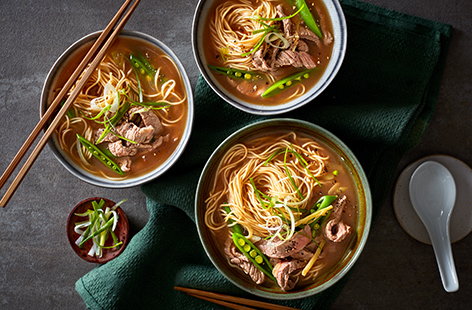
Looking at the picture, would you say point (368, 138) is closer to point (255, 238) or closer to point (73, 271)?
point (255, 238)

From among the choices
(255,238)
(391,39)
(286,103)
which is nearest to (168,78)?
(286,103)

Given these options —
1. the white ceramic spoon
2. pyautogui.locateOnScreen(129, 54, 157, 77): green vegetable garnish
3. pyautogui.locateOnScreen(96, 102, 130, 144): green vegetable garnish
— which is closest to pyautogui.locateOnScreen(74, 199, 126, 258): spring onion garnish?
pyautogui.locateOnScreen(96, 102, 130, 144): green vegetable garnish

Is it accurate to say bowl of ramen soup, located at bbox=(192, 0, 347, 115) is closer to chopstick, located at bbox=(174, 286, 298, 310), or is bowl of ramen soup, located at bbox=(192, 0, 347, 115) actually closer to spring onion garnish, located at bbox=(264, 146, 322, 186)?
spring onion garnish, located at bbox=(264, 146, 322, 186)

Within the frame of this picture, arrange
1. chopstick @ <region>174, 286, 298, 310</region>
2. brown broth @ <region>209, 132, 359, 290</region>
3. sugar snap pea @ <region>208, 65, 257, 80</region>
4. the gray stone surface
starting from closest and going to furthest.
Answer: brown broth @ <region>209, 132, 359, 290</region>, sugar snap pea @ <region>208, 65, 257, 80</region>, chopstick @ <region>174, 286, 298, 310</region>, the gray stone surface

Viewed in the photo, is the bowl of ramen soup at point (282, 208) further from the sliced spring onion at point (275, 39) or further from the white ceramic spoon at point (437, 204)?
the white ceramic spoon at point (437, 204)

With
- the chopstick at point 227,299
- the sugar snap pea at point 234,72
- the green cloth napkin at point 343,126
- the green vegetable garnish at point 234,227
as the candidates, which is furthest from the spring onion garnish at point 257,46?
the chopstick at point 227,299
